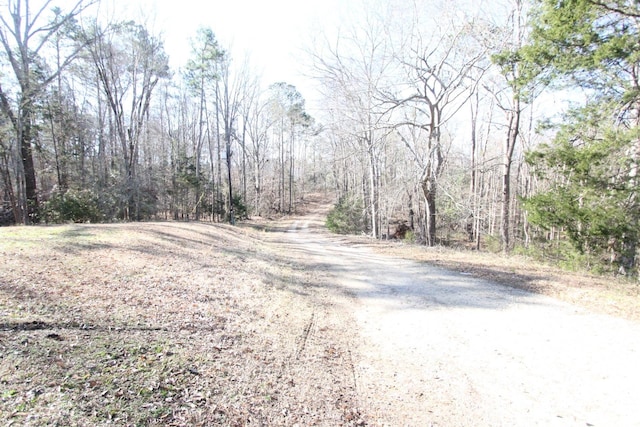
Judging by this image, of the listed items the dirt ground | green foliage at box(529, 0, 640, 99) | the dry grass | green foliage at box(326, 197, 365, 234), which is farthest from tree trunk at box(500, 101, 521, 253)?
the dry grass

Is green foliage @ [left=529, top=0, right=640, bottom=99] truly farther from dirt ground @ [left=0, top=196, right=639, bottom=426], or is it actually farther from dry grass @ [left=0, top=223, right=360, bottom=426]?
dry grass @ [left=0, top=223, right=360, bottom=426]

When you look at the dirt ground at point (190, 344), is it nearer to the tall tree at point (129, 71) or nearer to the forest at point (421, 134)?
the forest at point (421, 134)

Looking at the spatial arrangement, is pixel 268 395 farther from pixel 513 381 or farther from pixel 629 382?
pixel 629 382

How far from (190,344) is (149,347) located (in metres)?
0.46

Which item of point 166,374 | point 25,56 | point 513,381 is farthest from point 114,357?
point 25,56

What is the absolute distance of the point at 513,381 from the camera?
11.1 feet

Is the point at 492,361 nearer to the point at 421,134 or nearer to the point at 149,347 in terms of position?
the point at 149,347

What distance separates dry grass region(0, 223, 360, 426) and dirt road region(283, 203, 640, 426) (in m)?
0.53

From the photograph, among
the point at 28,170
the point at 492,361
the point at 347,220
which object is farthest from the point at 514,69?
the point at 28,170

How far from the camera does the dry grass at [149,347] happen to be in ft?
8.52

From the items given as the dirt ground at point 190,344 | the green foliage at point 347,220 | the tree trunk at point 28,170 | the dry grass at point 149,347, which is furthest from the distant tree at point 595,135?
the tree trunk at point 28,170

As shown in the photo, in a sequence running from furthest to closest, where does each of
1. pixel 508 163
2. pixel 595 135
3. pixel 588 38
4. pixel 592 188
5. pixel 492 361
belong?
pixel 508 163 → pixel 595 135 → pixel 592 188 → pixel 588 38 → pixel 492 361

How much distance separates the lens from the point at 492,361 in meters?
3.81

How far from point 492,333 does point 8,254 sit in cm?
755
